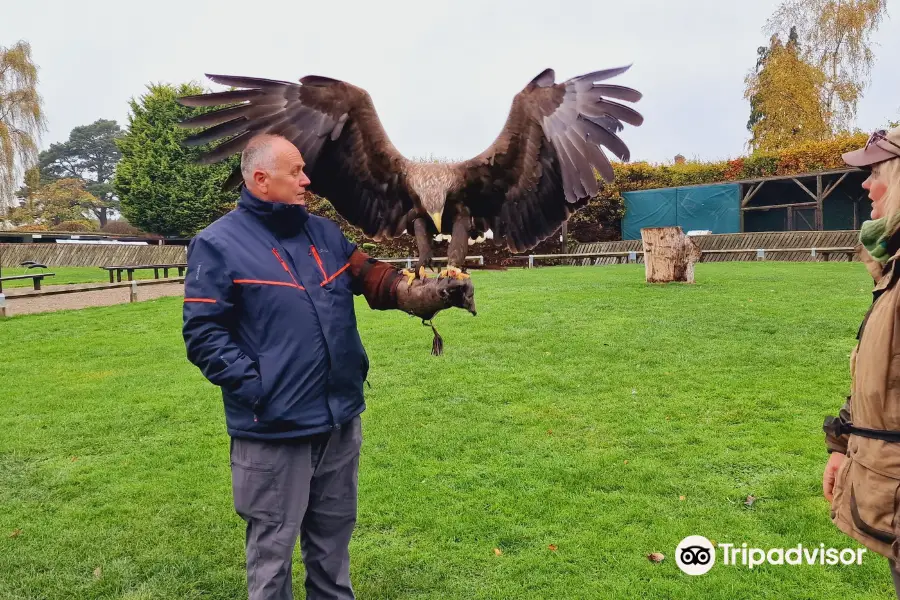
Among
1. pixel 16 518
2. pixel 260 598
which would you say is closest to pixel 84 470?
pixel 16 518

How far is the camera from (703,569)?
3.19m

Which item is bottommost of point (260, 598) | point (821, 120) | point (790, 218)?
point (260, 598)

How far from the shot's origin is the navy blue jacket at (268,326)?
2.10 meters

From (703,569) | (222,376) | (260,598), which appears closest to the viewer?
(222,376)

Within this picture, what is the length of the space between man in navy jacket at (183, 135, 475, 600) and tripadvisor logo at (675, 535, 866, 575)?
6.10 feet

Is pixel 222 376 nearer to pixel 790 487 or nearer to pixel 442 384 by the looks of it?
pixel 790 487

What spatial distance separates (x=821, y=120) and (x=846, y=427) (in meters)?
31.9

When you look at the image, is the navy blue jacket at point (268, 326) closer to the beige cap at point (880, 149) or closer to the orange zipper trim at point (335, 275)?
the orange zipper trim at point (335, 275)

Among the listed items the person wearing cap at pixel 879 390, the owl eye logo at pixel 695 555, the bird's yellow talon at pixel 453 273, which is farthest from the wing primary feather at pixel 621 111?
the owl eye logo at pixel 695 555

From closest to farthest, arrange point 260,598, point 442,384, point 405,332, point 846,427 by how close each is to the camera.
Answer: point 846,427
point 260,598
point 442,384
point 405,332

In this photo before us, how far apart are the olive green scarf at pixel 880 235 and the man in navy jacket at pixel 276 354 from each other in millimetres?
1273

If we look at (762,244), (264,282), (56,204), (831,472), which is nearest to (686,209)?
(762,244)

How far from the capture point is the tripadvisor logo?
3.20m

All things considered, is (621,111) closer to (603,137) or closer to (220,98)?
(603,137)
